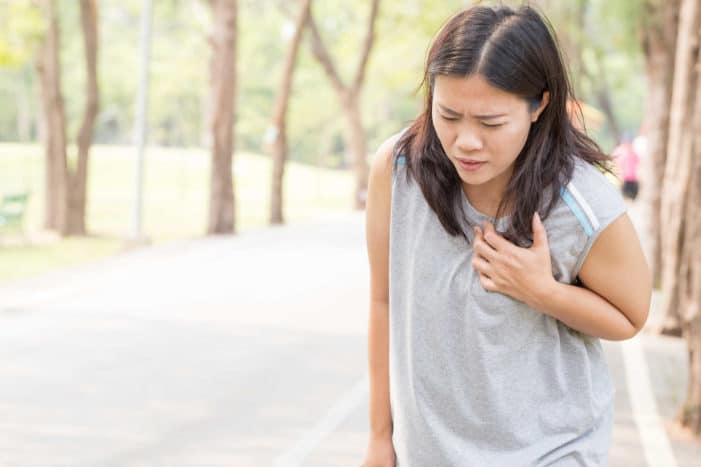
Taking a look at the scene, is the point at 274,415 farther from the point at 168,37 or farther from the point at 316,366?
the point at 168,37

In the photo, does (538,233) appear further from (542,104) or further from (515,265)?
(542,104)

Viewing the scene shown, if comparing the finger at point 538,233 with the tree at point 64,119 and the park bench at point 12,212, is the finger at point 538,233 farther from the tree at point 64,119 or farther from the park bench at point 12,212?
the tree at point 64,119

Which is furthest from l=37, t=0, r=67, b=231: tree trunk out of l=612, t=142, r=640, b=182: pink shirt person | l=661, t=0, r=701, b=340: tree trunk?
l=661, t=0, r=701, b=340: tree trunk

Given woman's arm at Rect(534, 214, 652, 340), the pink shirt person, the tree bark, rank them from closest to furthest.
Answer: woman's arm at Rect(534, 214, 652, 340) < the tree bark < the pink shirt person

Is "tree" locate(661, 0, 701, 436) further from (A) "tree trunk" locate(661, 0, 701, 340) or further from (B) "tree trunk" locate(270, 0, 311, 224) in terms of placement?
(B) "tree trunk" locate(270, 0, 311, 224)

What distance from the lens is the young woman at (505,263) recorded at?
2.53m

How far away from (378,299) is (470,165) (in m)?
0.47

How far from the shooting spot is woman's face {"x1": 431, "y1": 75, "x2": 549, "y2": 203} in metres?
2.49

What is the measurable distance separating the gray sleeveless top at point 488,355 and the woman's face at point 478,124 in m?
0.14

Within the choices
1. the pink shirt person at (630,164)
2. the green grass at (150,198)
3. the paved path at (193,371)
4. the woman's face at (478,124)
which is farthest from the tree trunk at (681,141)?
the pink shirt person at (630,164)

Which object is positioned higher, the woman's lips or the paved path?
the woman's lips

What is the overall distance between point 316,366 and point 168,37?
72814mm

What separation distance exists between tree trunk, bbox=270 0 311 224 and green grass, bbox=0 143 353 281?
2.89 ft

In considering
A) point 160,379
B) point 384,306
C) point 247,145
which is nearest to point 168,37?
point 247,145
